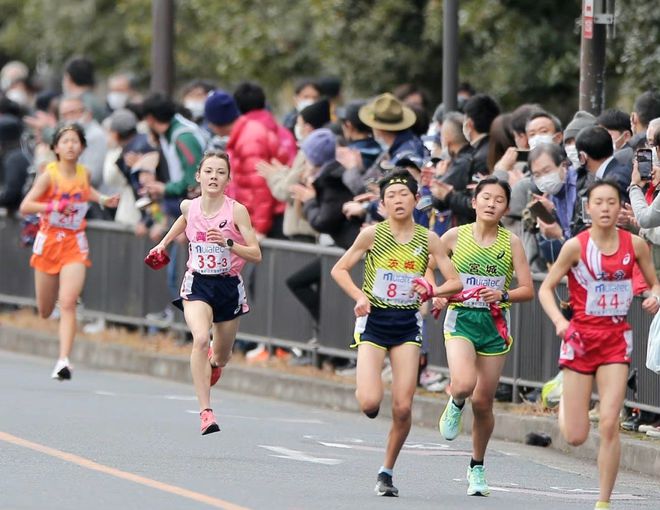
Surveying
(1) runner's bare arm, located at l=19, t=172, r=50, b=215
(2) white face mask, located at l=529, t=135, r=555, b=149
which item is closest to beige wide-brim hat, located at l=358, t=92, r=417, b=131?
(2) white face mask, located at l=529, t=135, r=555, b=149

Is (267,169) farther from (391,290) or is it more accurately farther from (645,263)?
(645,263)

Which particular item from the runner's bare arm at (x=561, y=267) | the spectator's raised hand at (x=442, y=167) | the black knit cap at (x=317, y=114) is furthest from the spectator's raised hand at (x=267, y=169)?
the runner's bare arm at (x=561, y=267)

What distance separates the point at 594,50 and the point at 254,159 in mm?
3622

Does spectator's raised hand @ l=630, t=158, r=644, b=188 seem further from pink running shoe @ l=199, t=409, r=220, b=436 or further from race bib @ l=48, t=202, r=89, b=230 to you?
race bib @ l=48, t=202, r=89, b=230

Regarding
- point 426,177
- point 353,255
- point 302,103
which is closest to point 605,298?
point 353,255

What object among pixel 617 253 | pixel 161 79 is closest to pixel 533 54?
pixel 161 79

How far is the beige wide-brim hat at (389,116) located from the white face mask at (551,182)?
1.81m

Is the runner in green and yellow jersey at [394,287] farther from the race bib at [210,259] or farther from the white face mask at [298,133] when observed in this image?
the white face mask at [298,133]

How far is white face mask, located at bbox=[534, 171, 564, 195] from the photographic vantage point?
46.6 ft

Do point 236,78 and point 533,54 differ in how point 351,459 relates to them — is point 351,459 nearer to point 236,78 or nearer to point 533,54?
point 533,54

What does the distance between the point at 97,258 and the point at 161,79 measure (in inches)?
92.2

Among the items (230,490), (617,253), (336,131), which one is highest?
(336,131)

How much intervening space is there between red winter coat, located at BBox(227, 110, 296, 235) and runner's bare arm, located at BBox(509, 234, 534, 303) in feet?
19.9

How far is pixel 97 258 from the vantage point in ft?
65.0
